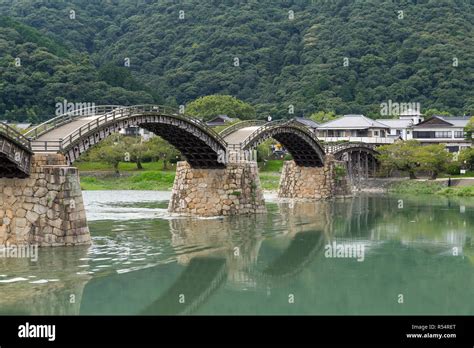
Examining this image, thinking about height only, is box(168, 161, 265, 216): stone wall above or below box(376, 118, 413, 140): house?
below

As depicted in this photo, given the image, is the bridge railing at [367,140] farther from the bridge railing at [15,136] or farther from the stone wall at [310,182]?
the bridge railing at [15,136]

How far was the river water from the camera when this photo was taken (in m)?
19.6

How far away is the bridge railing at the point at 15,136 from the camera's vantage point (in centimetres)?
2505

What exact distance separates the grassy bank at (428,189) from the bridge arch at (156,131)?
2337 cm

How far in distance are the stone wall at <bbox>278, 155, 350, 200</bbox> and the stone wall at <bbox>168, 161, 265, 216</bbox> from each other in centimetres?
1392

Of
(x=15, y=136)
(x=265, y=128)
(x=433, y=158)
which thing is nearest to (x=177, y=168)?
(x=265, y=128)

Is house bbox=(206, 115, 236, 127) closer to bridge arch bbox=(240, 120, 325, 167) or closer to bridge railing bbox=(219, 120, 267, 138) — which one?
bridge arch bbox=(240, 120, 325, 167)

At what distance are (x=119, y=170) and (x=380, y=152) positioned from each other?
2293 centimetres

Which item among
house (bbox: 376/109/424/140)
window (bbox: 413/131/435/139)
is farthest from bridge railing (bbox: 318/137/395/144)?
window (bbox: 413/131/435/139)

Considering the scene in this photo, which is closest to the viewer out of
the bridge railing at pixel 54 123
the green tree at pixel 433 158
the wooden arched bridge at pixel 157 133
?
the wooden arched bridge at pixel 157 133

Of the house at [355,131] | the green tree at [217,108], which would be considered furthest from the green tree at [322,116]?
the house at [355,131]

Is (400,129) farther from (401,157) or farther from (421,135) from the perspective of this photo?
(401,157)

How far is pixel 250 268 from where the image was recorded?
82.4ft
